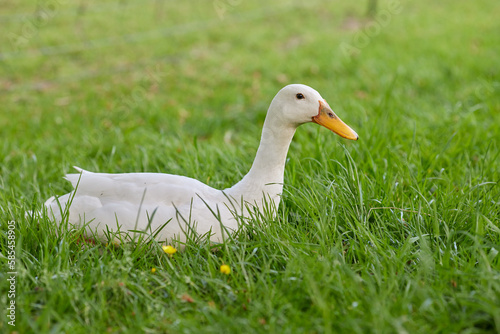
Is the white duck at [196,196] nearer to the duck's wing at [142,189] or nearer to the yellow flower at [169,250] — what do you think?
the duck's wing at [142,189]

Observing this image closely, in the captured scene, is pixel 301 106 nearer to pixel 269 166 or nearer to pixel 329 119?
pixel 329 119

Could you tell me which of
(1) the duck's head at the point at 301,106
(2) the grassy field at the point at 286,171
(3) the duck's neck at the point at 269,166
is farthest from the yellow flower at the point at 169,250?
(1) the duck's head at the point at 301,106

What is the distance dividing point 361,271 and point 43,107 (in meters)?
4.45

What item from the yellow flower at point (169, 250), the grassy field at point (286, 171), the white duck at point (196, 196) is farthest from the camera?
the white duck at point (196, 196)

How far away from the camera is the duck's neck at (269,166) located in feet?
7.14

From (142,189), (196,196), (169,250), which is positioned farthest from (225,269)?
(142,189)

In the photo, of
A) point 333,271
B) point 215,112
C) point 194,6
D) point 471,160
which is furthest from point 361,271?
point 194,6

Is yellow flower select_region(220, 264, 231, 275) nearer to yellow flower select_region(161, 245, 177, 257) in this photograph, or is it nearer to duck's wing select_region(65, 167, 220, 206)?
yellow flower select_region(161, 245, 177, 257)

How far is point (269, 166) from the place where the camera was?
2.20m

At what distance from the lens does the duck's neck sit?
218cm

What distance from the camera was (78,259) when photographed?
6.33 feet

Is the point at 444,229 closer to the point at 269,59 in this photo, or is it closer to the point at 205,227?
the point at 205,227

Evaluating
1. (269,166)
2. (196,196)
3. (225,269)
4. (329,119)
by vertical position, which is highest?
(329,119)

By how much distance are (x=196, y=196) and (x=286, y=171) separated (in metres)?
0.69
